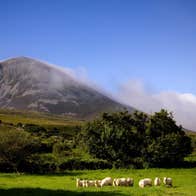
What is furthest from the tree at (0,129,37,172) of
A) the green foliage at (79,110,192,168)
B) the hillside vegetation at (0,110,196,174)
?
the green foliage at (79,110,192,168)

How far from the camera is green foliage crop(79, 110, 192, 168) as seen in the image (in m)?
63.4

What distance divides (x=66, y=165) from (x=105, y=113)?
40.8 feet

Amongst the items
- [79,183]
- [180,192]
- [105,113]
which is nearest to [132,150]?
[105,113]

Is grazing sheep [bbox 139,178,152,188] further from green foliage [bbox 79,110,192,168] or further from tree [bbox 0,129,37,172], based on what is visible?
green foliage [bbox 79,110,192,168]

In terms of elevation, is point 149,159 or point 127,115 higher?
point 127,115

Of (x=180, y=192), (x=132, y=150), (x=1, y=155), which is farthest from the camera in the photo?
(x=132, y=150)

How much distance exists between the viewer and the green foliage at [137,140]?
63.4m

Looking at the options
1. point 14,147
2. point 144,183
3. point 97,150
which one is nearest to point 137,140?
point 97,150

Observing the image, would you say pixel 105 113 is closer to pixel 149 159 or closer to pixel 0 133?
pixel 149 159

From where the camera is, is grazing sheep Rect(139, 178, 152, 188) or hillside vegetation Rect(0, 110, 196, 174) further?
hillside vegetation Rect(0, 110, 196, 174)

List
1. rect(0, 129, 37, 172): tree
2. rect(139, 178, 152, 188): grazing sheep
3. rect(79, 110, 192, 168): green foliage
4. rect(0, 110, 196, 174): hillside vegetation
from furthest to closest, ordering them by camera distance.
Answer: rect(79, 110, 192, 168): green foliage
rect(0, 110, 196, 174): hillside vegetation
rect(0, 129, 37, 172): tree
rect(139, 178, 152, 188): grazing sheep

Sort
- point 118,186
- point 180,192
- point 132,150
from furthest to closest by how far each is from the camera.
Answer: point 132,150, point 118,186, point 180,192

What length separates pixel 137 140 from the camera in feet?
218

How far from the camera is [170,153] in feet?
207
